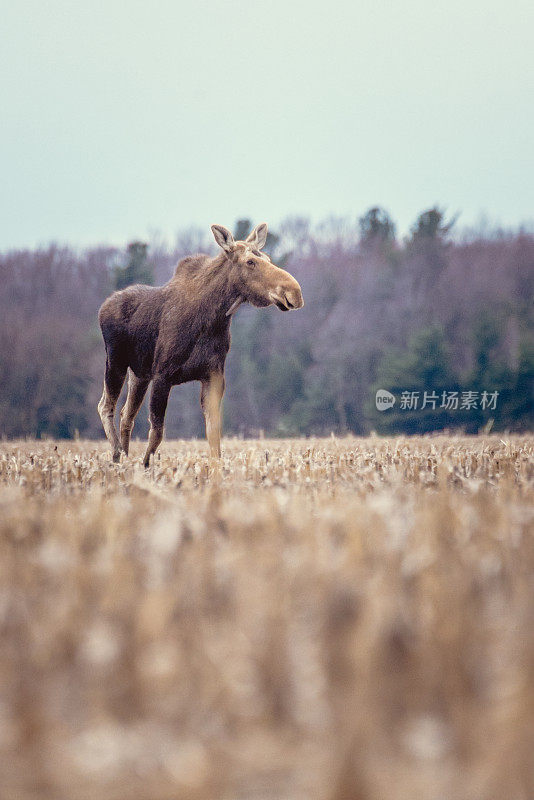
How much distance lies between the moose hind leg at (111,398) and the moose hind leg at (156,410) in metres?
0.82

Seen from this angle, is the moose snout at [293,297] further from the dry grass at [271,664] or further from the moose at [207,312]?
the dry grass at [271,664]

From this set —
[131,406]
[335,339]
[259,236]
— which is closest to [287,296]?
[259,236]

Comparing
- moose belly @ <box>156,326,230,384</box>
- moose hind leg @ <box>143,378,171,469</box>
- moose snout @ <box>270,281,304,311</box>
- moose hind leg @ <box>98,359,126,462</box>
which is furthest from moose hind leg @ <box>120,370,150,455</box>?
moose snout @ <box>270,281,304,311</box>


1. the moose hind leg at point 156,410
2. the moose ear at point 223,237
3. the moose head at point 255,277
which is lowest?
the moose hind leg at point 156,410

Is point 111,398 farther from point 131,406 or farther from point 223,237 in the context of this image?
point 223,237

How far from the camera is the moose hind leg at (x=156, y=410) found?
5980 millimetres

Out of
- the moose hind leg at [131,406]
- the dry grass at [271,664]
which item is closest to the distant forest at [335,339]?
the moose hind leg at [131,406]

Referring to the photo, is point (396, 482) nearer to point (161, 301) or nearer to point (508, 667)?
point (508, 667)

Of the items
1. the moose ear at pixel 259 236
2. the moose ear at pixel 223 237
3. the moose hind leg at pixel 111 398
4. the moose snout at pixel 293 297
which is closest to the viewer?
the moose snout at pixel 293 297

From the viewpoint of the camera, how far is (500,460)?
5090 millimetres

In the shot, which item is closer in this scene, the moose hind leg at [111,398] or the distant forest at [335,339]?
the moose hind leg at [111,398]

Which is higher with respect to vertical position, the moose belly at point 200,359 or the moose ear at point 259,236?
the moose ear at point 259,236

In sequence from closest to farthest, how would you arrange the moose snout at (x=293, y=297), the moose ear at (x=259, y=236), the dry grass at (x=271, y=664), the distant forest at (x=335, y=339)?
1. the dry grass at (x=271, y=664)
2. the moose snout at (x=293, y=297)
3. the moose ear at (x=259, y=236)
4. the distant forest at (x=335, y=339)

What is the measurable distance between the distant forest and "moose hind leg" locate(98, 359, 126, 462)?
24.6 meters
